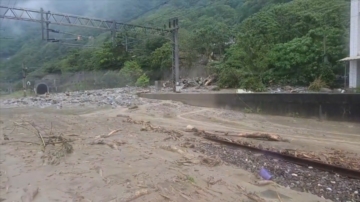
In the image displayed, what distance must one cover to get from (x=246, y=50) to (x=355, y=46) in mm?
11745

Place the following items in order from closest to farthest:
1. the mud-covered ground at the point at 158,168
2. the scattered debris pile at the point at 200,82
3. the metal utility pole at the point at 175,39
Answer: the mud-covered ground at the point at 158,168 → the metal utility pole at the point at 175,39 → the scattered debris pile at the point at 200,82

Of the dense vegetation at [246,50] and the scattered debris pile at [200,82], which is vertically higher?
the dense vegetation at [246,50]

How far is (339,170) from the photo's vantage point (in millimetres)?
7133

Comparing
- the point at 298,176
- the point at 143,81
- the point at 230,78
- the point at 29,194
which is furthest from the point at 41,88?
the point at 298,176

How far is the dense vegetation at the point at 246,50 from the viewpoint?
27562 mm

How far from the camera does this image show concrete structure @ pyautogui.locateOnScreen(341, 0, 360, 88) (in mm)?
21094

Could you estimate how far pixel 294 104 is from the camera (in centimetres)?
Answer: 1527

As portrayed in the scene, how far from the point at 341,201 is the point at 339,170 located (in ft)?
5.17

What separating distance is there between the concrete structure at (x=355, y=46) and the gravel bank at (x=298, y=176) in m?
15.6

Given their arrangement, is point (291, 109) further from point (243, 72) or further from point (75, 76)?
point (75, 76)

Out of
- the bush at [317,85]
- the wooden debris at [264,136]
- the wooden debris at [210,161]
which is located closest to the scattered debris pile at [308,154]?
the wooden debris at [264,136]

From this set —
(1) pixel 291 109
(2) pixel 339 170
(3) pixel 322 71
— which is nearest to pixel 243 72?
(3) pixel 322 71

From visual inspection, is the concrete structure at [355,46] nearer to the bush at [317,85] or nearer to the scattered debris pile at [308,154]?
the bush at [317,85]

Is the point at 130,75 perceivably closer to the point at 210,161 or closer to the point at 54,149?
the point at 54,149
